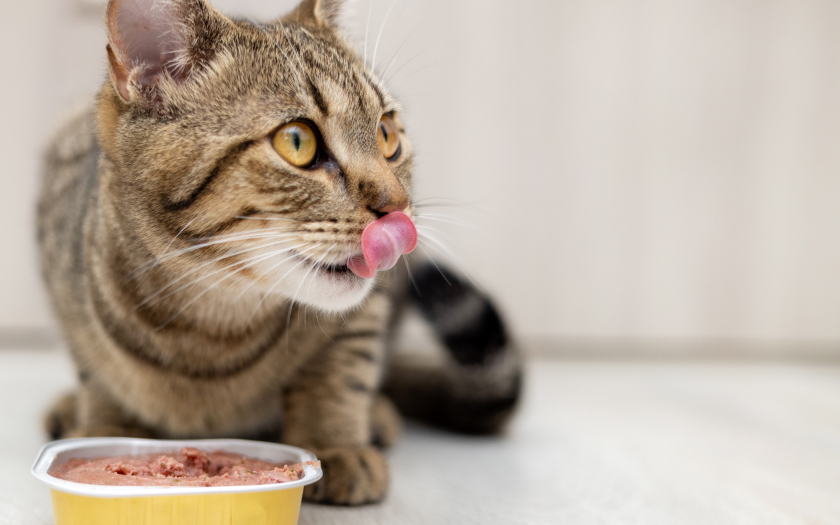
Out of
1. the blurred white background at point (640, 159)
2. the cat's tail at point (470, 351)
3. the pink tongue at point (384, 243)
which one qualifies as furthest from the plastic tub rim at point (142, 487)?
the blurred white background at point (640, 159)

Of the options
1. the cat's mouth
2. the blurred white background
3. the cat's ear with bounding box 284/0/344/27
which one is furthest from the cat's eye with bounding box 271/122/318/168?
the blurred white background

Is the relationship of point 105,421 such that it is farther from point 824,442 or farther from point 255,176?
point 824,442

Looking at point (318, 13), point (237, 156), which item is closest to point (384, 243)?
point (237, 156)

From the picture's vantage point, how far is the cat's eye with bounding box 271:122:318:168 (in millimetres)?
727

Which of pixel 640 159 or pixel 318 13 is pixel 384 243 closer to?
pixel 318 13

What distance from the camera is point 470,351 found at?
1.19 meters

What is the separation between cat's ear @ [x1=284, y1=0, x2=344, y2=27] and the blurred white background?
3.13ft

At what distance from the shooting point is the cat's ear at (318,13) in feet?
3.18

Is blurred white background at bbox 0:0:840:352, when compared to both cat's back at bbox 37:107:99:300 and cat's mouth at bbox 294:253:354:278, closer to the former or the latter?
cat's back at bbox 37:107:99:300

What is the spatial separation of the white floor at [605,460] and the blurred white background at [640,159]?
0.51 metres

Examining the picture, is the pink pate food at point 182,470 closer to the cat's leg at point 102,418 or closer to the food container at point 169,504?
the food container at point 169,504

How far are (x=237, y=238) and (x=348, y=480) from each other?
0.36m

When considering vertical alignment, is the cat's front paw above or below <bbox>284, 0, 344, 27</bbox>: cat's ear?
below

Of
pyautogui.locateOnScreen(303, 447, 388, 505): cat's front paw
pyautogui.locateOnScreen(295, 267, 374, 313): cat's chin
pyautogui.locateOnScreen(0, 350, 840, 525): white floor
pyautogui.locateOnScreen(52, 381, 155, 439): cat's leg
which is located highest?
pyautogui.locateOnScreen(295, 267, 374, 313): cat's chin
